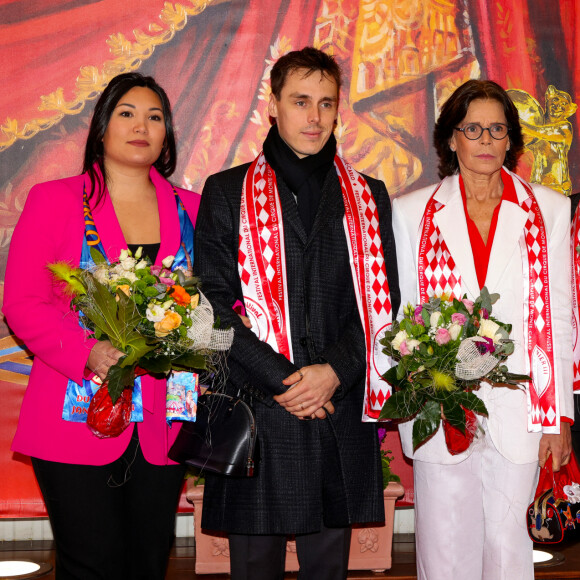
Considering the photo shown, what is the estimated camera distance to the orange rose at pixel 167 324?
2.35 m

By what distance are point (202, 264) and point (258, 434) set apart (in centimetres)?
60

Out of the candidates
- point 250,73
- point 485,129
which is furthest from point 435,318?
point 250,73

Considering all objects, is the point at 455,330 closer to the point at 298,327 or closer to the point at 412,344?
the point at 412,344

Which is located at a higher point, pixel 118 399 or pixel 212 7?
pixel 212 7

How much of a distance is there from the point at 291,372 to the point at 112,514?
73 cm

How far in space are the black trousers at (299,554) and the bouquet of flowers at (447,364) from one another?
444mm

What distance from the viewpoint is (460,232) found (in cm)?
284

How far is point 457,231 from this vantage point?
2.84m

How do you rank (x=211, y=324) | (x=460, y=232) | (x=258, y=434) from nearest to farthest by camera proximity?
(x=211, y=324) < (x=258, y=434) < (x=460, y=232)

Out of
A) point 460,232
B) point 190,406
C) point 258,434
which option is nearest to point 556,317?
point 460,232

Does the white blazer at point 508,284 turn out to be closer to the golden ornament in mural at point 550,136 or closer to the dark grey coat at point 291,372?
the dark grey coat at point 291,372

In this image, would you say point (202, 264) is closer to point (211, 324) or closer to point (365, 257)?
point (211, 324)

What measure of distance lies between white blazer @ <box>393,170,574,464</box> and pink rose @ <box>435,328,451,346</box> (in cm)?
33

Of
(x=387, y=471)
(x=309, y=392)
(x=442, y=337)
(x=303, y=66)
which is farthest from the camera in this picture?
(x=387, y=471)
